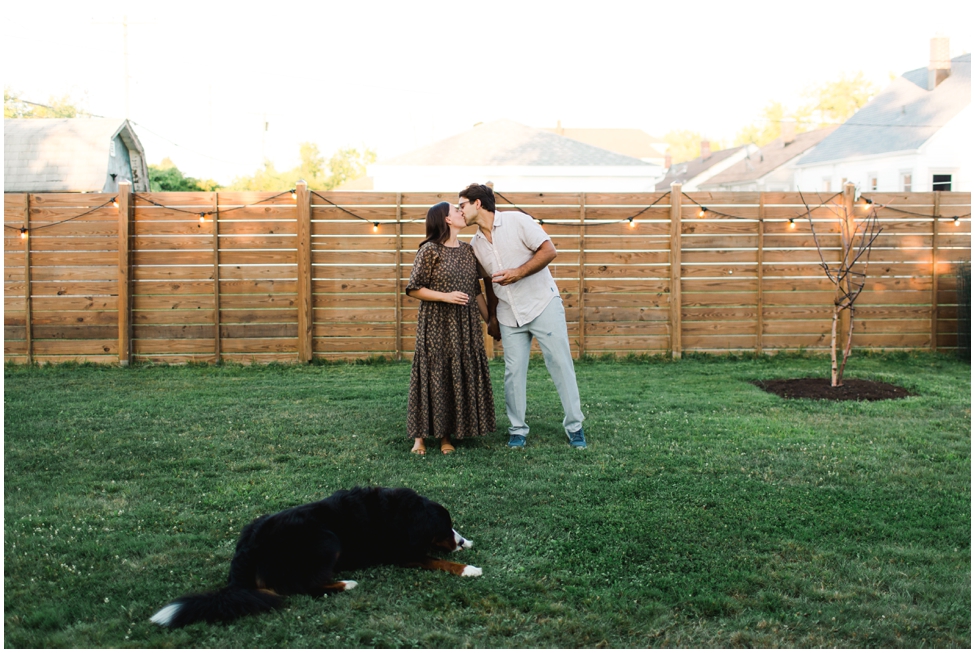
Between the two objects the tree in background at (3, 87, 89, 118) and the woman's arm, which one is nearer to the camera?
the woman's arm

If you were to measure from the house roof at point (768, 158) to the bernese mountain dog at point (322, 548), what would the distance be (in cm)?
3094

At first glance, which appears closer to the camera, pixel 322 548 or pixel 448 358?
pixel 322 548

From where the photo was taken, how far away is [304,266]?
9.19 m

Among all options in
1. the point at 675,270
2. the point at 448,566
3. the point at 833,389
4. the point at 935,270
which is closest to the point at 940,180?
the point at 935,270

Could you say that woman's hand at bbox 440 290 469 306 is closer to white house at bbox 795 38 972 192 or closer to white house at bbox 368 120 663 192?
white house at bbox 795 38 972 192

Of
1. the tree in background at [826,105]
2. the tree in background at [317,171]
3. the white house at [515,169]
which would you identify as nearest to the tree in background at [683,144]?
the tree in background at [826,105]

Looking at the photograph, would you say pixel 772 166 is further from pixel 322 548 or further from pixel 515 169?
pixel 322 548

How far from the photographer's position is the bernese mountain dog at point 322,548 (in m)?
2.59

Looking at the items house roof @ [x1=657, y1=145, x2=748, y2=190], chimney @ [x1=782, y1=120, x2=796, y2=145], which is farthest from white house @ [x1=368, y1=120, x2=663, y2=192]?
house roof @ [x1=657, y1=145, x2=748, y2=190]

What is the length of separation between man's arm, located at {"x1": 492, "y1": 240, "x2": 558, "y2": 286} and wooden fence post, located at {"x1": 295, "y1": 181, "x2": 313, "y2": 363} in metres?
4.74

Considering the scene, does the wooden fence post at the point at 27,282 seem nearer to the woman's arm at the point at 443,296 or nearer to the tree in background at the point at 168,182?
the woman's arm at the point at 443,296

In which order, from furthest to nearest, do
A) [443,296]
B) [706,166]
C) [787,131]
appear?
[706,166], [787,131], [443,296]

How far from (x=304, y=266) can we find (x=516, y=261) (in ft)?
15.5

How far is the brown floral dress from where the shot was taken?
4.99 meters
